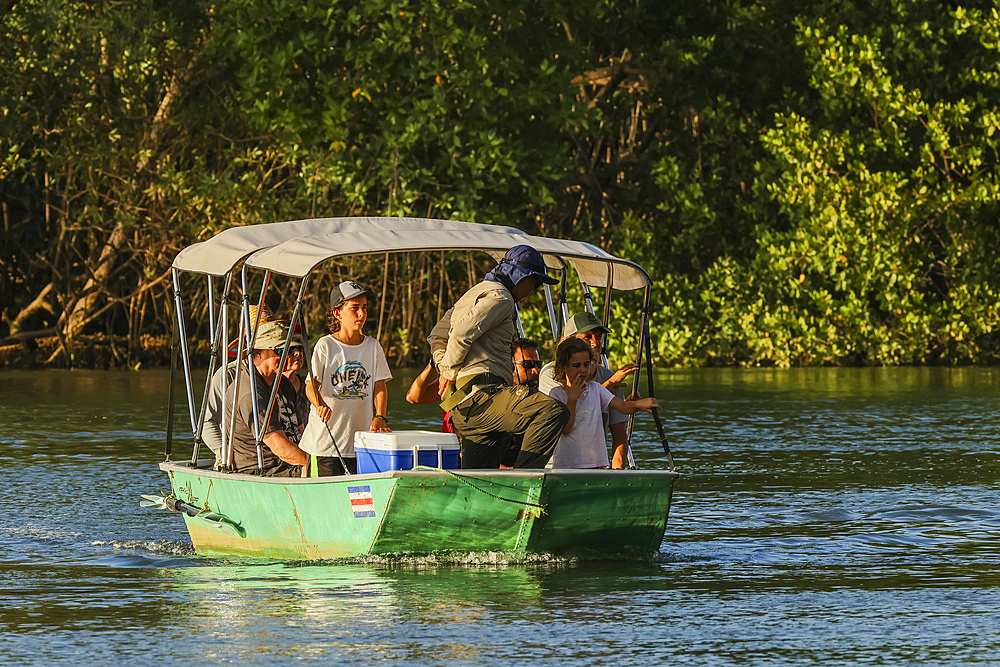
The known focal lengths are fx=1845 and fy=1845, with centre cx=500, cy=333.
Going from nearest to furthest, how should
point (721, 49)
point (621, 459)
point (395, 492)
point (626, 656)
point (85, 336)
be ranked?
1. point (626, 656)
2. point (395, 492)
3. point (621, 459)
4. point (85, 336)
5. point (721, 49)

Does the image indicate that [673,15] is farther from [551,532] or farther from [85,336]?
[551,532]

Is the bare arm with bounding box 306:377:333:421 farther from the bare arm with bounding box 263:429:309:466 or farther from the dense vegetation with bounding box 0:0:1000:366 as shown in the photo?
the dense vegetation with bounding box 0:0:1000:366

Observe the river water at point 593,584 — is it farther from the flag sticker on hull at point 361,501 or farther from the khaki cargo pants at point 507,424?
the khaki cargo pants at point 507,424

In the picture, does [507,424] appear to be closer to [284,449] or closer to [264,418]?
[284,449]

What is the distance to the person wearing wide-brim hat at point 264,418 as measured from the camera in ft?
34.7

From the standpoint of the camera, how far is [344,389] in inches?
413

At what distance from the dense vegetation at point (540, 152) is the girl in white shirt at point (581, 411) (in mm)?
18631

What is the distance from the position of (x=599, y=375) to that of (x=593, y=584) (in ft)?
6.21

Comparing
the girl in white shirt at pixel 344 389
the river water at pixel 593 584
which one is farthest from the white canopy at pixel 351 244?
the river water at pixel 593 584

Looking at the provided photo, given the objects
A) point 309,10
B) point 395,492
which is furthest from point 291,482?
point 309,10

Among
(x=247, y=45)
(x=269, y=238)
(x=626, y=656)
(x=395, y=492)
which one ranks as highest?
(x=247, y=45)

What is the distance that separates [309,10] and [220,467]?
19.2 meters

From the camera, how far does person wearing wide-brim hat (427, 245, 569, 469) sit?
9805 millimetres

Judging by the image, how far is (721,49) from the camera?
112ft
